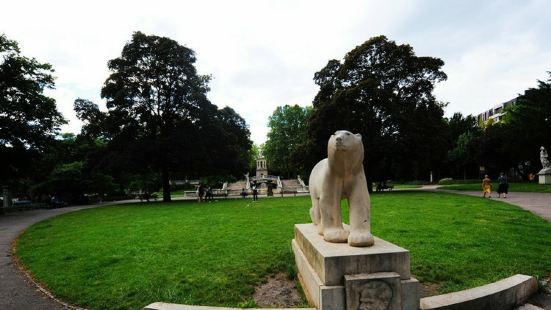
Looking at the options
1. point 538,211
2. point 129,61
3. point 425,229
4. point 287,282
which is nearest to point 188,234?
point 287,282

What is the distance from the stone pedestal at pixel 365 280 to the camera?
11.0 feet

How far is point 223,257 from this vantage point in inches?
261

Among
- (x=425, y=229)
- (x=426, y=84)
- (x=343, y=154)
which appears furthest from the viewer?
(x=426, y=84)

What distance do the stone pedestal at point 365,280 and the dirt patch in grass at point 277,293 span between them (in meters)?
0.95

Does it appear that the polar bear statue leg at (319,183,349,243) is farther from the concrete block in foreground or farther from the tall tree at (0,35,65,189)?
the tall tree at (0,35,65,189)

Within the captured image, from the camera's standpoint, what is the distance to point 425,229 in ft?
29.2

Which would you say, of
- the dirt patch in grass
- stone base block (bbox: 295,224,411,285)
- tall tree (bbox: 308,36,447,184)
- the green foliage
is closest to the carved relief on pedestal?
stone base block (bbox: 295,224,411,285)

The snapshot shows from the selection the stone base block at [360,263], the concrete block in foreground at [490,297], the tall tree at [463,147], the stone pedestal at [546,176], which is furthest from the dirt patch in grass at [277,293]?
the tall tree at [463,147]

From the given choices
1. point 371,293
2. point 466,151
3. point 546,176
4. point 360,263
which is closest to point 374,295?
point 371,293

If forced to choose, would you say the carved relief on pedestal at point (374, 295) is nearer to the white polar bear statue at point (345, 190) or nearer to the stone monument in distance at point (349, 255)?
the stone monument in distance at point (349, 255)

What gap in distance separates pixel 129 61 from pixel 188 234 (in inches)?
863

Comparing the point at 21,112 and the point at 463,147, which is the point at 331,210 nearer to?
the point at 21,112

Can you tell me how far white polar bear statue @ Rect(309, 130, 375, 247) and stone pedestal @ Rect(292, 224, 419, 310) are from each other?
14.8 inches

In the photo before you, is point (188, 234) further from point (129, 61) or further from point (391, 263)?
point (129, 61)
